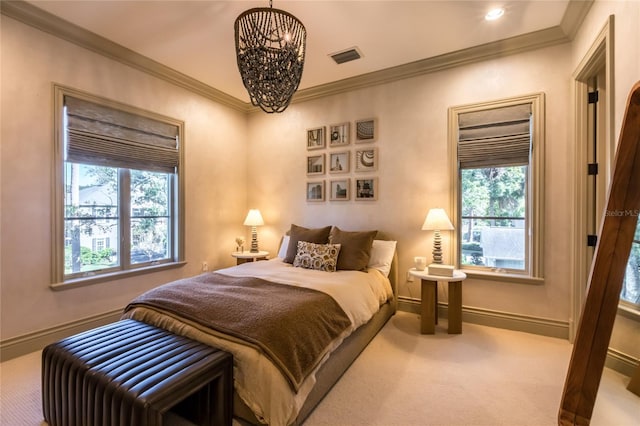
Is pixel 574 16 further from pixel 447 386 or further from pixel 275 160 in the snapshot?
pixel 275 160

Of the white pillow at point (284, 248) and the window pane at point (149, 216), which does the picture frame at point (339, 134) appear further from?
the window pane at point (149, 216)

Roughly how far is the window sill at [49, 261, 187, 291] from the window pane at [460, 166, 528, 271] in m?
3.44

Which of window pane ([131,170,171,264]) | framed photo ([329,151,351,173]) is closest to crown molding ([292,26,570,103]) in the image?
framed photo ([329,151,351,173])

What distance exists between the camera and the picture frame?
3.84 metres

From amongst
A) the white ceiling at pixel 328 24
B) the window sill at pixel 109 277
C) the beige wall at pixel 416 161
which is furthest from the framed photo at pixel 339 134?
the window sill at pixel 109 277

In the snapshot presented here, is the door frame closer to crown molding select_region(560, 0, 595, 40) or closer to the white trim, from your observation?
the white trim

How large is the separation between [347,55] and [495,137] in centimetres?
179

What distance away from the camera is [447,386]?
2035 millimetres

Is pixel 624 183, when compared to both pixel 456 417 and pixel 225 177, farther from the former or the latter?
pixel 225 177

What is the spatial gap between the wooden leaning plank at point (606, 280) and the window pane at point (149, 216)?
12.6 ft

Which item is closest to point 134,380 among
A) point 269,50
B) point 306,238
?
point 269,50

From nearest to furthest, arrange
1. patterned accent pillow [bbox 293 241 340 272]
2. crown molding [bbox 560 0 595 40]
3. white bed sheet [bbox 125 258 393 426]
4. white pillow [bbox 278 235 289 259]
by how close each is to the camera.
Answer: white bed sheet [bbox 125 258 393 426] < crown molding [bbox 560 0 595 40] < patterned accent pillow [bbox 293 241 340 272] < white pillow [bbox 278 235 289 259]

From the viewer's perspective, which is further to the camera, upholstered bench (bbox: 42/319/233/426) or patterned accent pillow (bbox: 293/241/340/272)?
patterned accent pillow (bbox: 293/241/340/272)

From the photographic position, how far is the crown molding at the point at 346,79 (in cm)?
242
